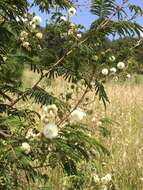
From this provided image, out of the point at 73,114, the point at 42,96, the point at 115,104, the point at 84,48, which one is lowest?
the point at 73,114

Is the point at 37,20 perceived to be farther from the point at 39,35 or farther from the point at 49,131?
the point at 49,131

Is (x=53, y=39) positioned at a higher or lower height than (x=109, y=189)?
higher

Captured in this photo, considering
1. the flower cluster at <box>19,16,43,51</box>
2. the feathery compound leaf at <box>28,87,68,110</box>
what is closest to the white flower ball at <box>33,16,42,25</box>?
the flower cluster at <box>19,16,43,51</box>

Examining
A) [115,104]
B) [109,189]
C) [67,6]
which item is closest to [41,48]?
[67,6]

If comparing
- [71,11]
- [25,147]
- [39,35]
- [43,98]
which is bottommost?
[25,147]

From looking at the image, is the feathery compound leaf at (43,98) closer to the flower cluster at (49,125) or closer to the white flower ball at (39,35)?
the white flower ball at (39,35)

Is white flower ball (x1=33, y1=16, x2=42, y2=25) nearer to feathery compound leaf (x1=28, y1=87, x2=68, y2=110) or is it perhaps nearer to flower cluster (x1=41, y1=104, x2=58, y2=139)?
feathery compound leaf (x1=28, y1=87, x2=68, y2=110)

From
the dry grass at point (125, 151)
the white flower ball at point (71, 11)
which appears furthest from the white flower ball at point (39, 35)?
the dry grass at point (125, 151)

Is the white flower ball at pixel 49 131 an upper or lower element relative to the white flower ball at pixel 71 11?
lower

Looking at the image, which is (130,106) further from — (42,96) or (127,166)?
(42,96)

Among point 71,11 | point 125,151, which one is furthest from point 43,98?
point 125,151

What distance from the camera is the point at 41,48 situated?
6.91ft

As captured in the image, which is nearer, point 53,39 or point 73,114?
point 73,114

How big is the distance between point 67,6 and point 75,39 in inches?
9.1
